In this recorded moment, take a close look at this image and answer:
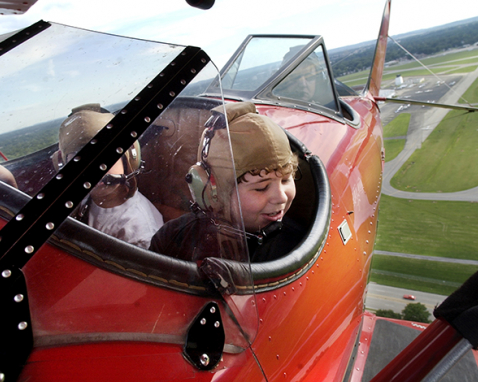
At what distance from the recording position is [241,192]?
4.53 feet

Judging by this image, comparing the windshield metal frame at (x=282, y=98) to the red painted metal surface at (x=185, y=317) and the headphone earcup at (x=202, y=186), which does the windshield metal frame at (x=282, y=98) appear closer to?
the red painted metal surface at (x=185, y=317)

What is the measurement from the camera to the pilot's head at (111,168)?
0.89 meters

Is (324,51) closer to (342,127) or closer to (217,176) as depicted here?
(342,127)

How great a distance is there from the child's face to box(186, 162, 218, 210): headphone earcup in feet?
1.10

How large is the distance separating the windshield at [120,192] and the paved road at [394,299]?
9.27 feet

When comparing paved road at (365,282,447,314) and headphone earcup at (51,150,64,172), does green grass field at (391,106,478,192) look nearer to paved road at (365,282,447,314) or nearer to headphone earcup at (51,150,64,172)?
paved road at (365,282,447,314)

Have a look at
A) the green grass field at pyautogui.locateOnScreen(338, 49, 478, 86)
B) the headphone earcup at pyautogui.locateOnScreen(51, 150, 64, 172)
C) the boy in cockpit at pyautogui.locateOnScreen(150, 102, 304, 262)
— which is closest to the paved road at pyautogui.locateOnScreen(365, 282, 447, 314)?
the boy in cockpit at pyautogui.locateOnScreen(150, 102, 304, 262)

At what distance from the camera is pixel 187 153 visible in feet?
3.44

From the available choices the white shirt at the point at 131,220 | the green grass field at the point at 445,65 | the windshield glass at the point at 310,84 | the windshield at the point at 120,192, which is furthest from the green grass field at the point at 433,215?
the white shirt at the point at 131,220

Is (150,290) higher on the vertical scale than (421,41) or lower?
higher

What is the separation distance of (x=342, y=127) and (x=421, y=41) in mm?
10823

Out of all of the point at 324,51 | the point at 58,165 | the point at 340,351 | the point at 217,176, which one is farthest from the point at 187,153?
the point at 324,51

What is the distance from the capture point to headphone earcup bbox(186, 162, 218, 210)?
101cm

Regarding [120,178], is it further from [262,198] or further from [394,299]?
[394,299]
